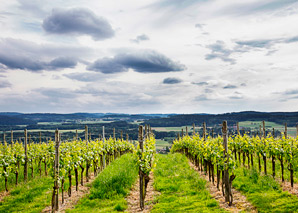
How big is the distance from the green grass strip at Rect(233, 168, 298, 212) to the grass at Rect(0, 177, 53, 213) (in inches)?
344

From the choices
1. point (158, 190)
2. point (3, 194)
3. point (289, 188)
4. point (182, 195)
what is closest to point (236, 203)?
point (182, 195)

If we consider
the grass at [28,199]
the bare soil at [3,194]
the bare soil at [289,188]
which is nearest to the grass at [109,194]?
the grass at [28,199]

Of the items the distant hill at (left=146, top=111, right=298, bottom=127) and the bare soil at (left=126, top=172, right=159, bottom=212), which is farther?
the distant hill at (left=146, top=111, right=298, bottom=127)

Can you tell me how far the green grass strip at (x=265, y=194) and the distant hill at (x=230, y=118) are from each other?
7143 cm

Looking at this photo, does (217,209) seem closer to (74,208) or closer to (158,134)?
(74,208)

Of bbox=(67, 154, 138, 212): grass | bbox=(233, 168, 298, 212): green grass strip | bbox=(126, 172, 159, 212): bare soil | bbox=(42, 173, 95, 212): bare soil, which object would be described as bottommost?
bbox=(42, 173, 95, 212): bare soil

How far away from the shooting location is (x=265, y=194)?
9539mm

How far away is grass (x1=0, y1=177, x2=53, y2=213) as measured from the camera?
385 inches

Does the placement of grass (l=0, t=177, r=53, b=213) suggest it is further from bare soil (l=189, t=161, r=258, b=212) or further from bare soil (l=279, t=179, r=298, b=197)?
bare soil (l=279, t=179, r=298, b=197)

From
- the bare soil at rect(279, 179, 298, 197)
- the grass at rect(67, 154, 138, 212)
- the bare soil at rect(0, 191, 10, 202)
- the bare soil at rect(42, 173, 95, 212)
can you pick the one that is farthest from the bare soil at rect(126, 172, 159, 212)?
the bare soil at rect(0, 191, 10, 202)

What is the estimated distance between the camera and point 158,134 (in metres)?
86.6

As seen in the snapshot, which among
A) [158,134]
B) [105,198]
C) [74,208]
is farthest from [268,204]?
[158,134]

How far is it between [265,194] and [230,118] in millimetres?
91899

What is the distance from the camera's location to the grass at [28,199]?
9.79 metres
